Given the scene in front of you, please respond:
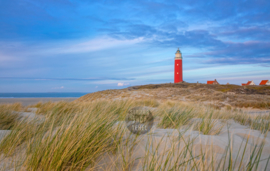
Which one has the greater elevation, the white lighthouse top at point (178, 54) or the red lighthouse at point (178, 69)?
the white lighthouse top at point (178, 54)

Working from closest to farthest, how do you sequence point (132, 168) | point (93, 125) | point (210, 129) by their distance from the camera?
1. point (132, 168)
2. point (93, 125)
3. point (210, 129)

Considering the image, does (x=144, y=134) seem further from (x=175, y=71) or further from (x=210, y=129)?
(x=175, y=71)

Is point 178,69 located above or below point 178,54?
below

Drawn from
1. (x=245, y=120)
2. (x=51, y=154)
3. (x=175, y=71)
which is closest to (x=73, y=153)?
(x=51, y=154)

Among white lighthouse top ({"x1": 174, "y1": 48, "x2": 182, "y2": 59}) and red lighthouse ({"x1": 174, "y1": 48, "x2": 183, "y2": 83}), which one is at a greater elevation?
white lighthouse top ({"x1": 174, "y1": 48, "x2": 182, "y2": 59})

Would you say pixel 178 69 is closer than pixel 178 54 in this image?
Yes

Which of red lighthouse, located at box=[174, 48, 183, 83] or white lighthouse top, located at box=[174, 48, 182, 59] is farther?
white lighthouse top, located at box=[174, 48, 182, 59]

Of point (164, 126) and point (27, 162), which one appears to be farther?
point (164, 126)

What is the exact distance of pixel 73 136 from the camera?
5.29 ft

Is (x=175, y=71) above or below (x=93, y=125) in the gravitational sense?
above

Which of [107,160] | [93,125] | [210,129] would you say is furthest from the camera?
[210,129]

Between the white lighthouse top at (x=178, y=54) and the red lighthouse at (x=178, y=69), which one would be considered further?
the white lighthouse top at (x=178, y=54)

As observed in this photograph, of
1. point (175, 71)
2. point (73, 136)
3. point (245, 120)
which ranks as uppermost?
point (175, 71)

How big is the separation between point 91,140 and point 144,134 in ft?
2.15
